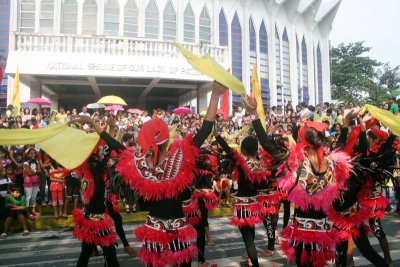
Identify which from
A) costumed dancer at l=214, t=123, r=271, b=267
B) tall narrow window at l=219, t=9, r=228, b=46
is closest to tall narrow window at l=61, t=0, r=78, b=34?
tall narrow window at l=219, t=9, r=228, b=46

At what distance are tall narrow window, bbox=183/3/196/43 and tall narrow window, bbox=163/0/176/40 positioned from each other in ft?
2.77

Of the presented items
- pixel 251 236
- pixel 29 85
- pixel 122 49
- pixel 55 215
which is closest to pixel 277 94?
pixel 122 49

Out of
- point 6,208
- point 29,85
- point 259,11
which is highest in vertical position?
point 259,11

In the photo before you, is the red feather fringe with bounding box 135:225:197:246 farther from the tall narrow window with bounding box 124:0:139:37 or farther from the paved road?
the tall narrow window with bounding box 124:0:139:37

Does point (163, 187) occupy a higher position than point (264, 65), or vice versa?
point (264, 65)

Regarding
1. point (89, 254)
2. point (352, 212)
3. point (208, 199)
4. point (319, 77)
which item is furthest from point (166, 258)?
point (319, 77)

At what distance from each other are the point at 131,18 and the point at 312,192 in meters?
23.4

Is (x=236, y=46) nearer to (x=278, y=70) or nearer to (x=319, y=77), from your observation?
(x=278, y=70)

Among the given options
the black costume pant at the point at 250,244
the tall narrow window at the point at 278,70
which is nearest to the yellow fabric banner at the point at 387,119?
the black costume pant at the point at 250,244

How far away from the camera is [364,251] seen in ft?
12.6

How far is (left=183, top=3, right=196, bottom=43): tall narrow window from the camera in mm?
25703

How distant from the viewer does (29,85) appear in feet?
56.5

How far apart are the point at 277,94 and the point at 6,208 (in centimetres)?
2716

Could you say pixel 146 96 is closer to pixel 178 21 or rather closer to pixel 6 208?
→ pixel 178 21
